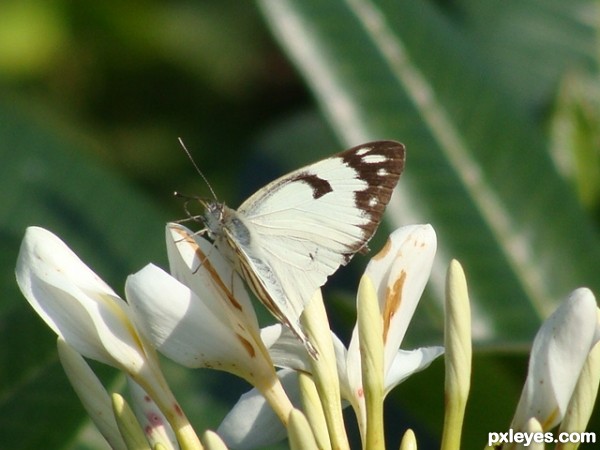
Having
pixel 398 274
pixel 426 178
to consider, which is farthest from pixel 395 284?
pixel 426 178

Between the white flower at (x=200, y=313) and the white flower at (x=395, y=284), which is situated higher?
the white flower at (x=200, y=313)

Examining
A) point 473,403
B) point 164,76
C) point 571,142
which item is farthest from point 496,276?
point 164,76

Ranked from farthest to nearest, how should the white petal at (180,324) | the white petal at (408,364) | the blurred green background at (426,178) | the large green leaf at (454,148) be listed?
the large green leaf at (454,148), the blurred green background at (426,178), the white petal at (408,364), the white petal at (180,324)

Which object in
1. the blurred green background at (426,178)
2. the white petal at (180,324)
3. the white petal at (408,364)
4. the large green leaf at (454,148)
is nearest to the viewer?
the white petal at (180,324)

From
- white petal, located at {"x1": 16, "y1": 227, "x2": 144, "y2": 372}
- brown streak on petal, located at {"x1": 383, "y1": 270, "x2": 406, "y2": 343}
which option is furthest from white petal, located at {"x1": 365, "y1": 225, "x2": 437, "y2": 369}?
white petal, located at {"x1": 16, "y1": 227, "x2": 144, "y2": 372}

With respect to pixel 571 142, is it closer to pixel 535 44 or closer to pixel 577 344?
pixel 535 44

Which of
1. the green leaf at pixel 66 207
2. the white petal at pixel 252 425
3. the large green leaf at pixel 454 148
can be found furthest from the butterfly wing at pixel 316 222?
the large green leaf at pixel 454 148

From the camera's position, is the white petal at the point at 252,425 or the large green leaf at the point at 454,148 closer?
the white petal at the point at 252,425

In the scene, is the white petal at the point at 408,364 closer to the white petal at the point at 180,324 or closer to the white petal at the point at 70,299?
the white petal at the point at 180,324
